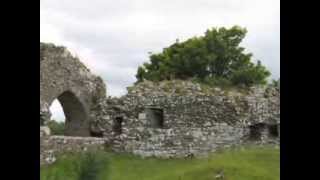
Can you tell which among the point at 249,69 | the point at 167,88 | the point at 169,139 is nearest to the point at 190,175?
the point at 169,139

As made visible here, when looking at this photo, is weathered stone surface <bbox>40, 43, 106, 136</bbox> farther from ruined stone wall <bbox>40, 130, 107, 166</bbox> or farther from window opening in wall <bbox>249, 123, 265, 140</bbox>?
window opening in wall <bbox>249, 123, 265, 140</bbox>

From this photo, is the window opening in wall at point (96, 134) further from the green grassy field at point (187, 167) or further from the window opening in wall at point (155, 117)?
the green grassy field at point (187, 167)

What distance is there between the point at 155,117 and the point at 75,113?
196 centimetres

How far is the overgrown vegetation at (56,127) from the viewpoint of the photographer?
19194 millimetres

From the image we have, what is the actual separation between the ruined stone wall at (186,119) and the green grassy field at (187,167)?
63cm

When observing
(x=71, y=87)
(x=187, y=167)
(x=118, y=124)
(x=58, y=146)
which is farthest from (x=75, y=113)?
(x=187, y=167)

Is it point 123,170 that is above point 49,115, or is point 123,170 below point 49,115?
below

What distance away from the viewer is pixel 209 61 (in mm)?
27688

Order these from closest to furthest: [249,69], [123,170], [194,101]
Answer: [123,170] → [194,101] → [249,69]

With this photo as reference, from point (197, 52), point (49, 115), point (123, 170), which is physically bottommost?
point (123, 170)

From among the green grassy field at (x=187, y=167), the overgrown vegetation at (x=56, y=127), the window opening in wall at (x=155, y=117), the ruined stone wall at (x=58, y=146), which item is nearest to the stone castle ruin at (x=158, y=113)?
the window opening in wall at (x=155, y=117)
